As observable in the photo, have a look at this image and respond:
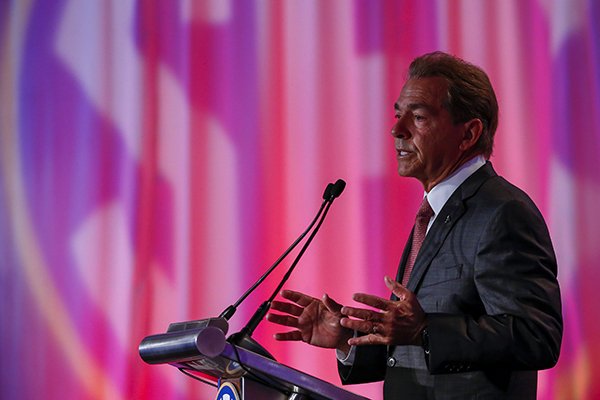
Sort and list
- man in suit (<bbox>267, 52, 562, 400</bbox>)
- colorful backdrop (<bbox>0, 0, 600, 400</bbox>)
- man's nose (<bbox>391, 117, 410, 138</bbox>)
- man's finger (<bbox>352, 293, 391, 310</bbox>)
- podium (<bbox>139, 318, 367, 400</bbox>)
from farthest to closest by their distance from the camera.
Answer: colorful backdrop (<bbox>0, 0, 600, 400</bbox>) < man's nose (<bbox>391, 117, 410, 138</bbox>) < man in suit (<bbox>267, 52, 562, 400</bbox>) < man's finger (<bbox>352, 293, 391, 310</bbox>) < podium (<bbox>139, 318, 367, 400</bbox>)

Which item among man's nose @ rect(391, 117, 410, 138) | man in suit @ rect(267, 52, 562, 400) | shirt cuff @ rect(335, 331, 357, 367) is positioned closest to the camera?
man in suit @ rect(267, 52, 562, 400)

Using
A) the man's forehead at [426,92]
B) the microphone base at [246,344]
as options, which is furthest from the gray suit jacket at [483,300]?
the microphone base at [246,344]

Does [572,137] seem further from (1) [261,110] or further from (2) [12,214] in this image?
(2) [12,214]

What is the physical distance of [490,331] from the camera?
176 cm

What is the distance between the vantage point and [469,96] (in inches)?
89.0

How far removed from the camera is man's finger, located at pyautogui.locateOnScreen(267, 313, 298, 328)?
1942 mm

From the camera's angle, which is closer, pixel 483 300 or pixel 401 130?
pixel 483 300

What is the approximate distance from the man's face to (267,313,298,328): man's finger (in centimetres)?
55

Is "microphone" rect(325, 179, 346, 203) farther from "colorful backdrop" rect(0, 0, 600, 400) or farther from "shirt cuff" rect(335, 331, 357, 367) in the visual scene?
"colorful backdrop" rect(0, 0, 600, 400)

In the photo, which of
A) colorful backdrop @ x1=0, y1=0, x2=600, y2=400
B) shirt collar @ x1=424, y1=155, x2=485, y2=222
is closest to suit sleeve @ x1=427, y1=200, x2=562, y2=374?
shirt collar @ x1=424, y1=155, x2=485, y2=222

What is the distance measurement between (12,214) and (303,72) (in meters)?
1.40

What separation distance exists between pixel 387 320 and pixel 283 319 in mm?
389

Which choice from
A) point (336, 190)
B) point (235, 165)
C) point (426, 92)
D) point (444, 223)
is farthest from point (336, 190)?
point (235, 165)

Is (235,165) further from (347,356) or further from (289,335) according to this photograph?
(289,335)
